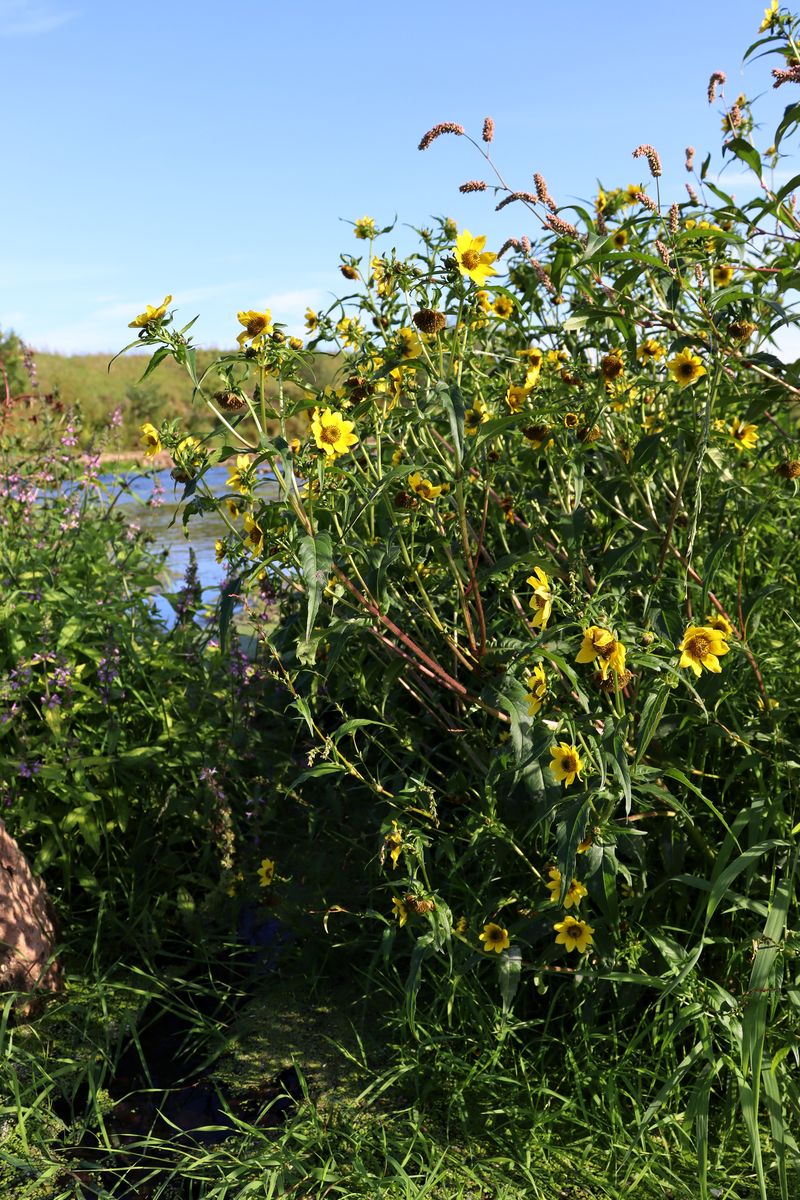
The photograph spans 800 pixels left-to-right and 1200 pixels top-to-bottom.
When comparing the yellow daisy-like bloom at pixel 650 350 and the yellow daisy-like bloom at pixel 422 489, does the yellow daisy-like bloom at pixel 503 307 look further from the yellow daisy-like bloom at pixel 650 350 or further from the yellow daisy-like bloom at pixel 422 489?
the yellow daisy-like bloom at pixel 422 489

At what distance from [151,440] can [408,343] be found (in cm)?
Answer: 55

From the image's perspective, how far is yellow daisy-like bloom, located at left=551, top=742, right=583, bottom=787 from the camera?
1476mm

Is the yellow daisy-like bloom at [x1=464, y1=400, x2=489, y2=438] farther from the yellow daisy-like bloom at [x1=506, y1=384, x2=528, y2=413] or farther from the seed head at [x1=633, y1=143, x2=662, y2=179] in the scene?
the seed head at [x1=633, y1=143, x2=662, y2=179]

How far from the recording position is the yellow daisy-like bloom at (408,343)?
6.19ft

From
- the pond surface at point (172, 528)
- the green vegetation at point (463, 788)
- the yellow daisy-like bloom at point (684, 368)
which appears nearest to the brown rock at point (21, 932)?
the green vegetation at point (463, 788)

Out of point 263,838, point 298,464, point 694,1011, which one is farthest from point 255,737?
point 694,1011

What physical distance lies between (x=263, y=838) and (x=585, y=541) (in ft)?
3.86

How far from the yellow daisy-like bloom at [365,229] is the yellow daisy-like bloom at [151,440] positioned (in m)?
0.83

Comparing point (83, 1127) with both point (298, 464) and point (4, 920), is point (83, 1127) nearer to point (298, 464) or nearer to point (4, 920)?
point (4, 920)

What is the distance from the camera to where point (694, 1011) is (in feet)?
5.25

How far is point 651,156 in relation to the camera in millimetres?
1788

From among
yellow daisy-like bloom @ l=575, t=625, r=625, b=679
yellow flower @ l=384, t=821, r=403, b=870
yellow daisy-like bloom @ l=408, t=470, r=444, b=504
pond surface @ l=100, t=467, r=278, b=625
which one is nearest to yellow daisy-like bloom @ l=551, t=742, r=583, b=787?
yellow daisy-like bloom @ l=575, t=625, r=625, b=679

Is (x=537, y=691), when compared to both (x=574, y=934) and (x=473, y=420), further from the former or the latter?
(x=473, y=420)

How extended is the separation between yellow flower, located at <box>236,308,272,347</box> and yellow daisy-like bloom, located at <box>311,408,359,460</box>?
0.15 m
